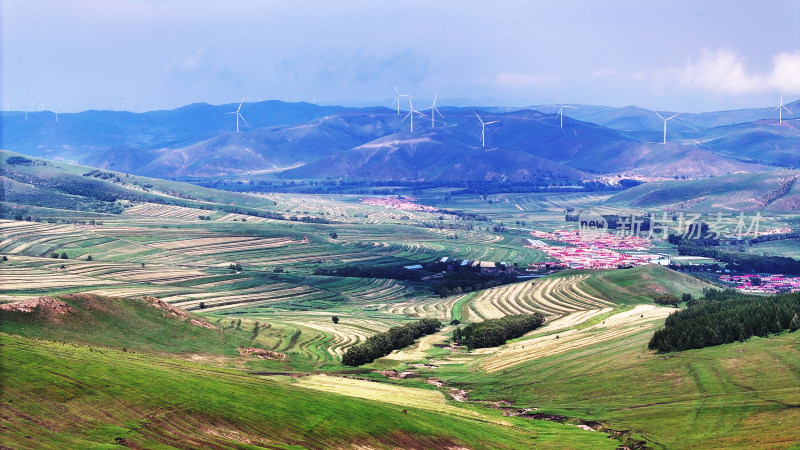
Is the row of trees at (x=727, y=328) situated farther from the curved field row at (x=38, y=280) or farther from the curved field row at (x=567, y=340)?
the curved field row at (x=38, y=280)

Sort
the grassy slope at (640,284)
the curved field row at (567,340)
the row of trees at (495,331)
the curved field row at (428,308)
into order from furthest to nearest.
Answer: the grassy slope at (640,284) → the curved field row at (428,308) → the row of trees at (495,331) → the curved field row at (567,340)

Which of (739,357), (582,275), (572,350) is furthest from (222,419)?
(582,275)

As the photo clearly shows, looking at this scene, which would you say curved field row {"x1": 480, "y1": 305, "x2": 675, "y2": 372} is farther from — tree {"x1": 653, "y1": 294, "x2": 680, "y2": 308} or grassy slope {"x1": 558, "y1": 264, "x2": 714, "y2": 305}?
grassy slope {"x1": 558, "y1": 264, "x2": 714, "y2": 305}

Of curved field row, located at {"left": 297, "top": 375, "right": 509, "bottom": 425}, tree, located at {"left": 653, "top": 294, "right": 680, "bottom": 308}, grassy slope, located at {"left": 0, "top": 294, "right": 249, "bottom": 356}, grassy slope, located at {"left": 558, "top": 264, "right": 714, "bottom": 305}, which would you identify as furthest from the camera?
grassy slope, located at {"left": 558, "top": 264, "right": 714, "bottom": 305}

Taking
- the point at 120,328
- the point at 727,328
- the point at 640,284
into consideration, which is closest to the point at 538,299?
the point at 640,284

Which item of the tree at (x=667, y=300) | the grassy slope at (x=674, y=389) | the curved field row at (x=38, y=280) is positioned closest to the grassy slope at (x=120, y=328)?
the grassy slope at (x=674, y=389)

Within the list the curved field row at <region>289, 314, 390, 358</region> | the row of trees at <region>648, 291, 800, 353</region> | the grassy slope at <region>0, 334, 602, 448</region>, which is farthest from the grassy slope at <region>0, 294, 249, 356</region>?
the row of trees at <region>648, 291, 800, 353</region>
